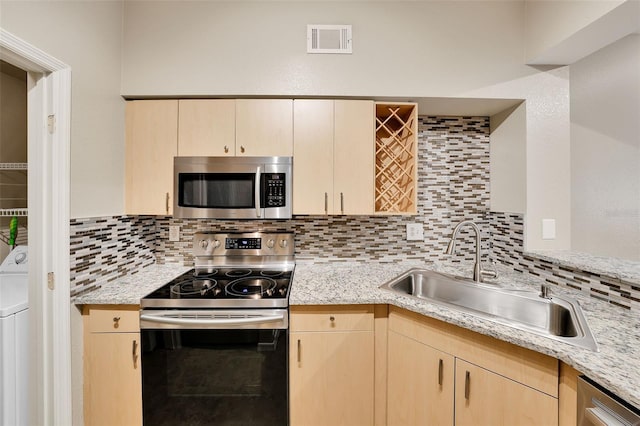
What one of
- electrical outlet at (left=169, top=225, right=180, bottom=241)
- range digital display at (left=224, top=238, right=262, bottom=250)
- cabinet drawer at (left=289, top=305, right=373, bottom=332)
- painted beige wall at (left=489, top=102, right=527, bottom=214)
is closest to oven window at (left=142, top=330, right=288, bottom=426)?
Result: cabinet drawer at (left=289, top=305, right=373, bottom=332)

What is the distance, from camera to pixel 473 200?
6.63 ft

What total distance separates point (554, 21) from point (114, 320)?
289cm

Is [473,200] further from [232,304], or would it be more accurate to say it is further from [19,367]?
[19,367]

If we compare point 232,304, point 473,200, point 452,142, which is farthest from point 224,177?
point 473,200

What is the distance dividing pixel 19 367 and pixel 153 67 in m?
1.77

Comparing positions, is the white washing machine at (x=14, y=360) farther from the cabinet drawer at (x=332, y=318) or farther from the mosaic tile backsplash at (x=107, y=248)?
the cabinet drawer at (x=332, y=318)

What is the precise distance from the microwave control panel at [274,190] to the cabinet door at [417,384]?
99 cm

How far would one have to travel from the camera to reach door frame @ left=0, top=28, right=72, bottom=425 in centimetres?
123

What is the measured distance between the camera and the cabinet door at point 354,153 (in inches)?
65.9

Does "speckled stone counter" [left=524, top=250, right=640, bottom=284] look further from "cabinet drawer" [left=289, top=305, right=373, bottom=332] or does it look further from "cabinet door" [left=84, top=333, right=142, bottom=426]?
"cabinet door" [left=84, top=333, right=142, bottom=426]

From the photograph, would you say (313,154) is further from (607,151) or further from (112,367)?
(607,151)

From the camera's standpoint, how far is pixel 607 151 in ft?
6.35

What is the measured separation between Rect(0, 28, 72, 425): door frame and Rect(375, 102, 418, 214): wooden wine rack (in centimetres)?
170

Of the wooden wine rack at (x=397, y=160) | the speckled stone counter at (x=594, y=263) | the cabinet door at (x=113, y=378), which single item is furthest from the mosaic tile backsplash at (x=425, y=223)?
the cabinet door at (x=113, y=378)
